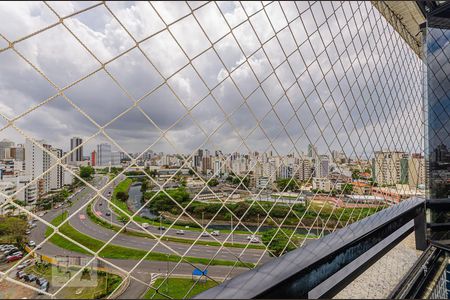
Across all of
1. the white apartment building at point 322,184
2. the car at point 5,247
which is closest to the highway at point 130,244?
the car at point 5,247

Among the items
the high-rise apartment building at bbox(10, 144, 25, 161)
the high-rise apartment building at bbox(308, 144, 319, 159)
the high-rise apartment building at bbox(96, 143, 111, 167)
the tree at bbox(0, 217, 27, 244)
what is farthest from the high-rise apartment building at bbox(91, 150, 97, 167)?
the tree at bbox(0, 217, 27, 244)

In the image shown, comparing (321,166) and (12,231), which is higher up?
(321,166)

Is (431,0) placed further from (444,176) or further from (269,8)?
(269,8)

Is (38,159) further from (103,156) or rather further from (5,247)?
(5,247)

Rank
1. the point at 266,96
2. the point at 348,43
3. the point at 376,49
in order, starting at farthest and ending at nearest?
the point at 376,49 < the point at 348,43 < the point at 266,96

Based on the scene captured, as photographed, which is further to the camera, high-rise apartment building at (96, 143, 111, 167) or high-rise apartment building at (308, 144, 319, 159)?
high-rise apartment building at (308, 144, 319, 159)

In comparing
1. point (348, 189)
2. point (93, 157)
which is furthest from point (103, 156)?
point (348, 189)

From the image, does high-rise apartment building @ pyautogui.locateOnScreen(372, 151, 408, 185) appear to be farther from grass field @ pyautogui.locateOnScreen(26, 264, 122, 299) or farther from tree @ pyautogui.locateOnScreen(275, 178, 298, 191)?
grass field @ pyautogui.locateOnScreen(26, 264, 122, 299)

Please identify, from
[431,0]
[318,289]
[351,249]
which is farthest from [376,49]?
[318,289]

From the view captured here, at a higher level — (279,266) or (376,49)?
(376,49)

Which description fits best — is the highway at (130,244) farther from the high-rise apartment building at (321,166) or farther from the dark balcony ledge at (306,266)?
the high-rise apartment building at (321,166)

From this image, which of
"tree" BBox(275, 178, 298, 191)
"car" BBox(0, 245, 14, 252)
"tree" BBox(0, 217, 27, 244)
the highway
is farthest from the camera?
"car" BBox(0, 245, 14, 252)
